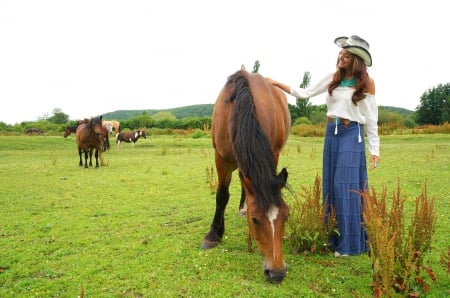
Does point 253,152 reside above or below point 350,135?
below

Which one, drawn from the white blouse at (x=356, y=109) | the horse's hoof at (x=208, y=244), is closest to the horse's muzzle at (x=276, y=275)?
the horse's hoof at (x=208, y=244)

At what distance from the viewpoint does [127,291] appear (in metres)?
3.14

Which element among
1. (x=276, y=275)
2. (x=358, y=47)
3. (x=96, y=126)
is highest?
(x=358, y=47)

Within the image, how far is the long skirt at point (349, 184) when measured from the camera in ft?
12.3

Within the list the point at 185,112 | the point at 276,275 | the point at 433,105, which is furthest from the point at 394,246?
the point at 185,112

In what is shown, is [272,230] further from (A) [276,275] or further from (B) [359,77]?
(B) [359,77]

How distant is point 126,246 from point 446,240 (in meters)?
3.87

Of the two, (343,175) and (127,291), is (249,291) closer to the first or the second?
(127,291)

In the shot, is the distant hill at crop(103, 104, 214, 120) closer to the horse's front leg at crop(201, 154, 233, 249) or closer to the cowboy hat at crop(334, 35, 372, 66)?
the horse's front leg at crop(201, 154, 233, 249)

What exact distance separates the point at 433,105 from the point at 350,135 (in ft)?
175

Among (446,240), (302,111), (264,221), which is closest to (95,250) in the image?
(264,221)

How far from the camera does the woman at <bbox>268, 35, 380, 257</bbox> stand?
3633mm

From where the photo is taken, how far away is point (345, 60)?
3.63 meters

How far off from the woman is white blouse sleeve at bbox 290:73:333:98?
1 centimetres
